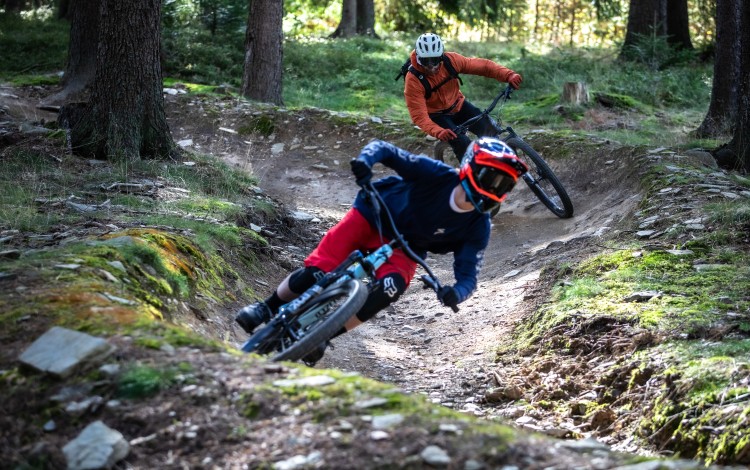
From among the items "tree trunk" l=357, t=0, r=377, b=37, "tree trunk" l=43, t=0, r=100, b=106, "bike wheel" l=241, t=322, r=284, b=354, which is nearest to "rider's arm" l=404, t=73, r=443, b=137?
"bike wheel" l=241, t=322, r=284, b=354

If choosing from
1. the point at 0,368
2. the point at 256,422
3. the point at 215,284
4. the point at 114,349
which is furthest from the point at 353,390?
the point at 215,284

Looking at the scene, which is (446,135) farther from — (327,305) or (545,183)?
(327,305)

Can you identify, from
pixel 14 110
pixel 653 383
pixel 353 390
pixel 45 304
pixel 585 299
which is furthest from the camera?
pixel 14 110

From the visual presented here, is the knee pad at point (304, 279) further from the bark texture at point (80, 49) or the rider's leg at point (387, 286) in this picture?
the bark texture at point (80, 49)

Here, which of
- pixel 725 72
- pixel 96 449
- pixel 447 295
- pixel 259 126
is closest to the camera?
pixel 96 449

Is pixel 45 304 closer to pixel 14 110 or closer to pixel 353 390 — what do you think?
pixel 353 390

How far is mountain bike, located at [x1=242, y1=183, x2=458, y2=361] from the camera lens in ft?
16.3

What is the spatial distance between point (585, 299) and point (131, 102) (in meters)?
5.97

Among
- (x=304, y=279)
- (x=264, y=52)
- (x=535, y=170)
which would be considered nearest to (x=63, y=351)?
(x=304, y=279)

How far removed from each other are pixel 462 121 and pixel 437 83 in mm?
655

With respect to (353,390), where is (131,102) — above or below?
above

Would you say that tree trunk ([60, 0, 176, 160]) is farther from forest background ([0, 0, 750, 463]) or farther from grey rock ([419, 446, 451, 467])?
grey rock ([419, 446, 451, 467])

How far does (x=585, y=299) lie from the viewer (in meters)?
→ 7.04

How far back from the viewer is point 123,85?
9.92 metres
